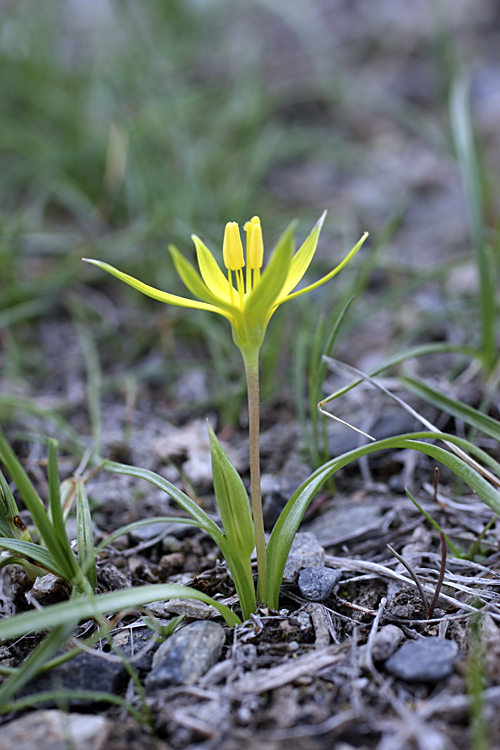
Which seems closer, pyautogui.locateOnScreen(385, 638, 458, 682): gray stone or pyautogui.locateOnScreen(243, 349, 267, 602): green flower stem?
pyautogui.locateOnScreen(385, 638, 458, 682): gray stone

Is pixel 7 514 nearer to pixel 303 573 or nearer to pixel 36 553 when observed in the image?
pixel 36 553

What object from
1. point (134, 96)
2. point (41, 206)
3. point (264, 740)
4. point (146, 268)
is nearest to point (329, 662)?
point (264, 740)

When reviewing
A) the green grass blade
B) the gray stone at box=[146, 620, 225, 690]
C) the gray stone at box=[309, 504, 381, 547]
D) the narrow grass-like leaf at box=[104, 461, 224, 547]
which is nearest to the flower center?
the narrow grass-like leaf at box=[104, 461, 224, 547]

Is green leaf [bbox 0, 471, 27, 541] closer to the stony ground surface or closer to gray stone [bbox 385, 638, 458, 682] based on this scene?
the stony ground surface

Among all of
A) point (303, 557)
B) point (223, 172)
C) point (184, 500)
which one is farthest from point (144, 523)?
A: point (223, 172)

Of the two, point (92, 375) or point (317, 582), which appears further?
point (92, 375)

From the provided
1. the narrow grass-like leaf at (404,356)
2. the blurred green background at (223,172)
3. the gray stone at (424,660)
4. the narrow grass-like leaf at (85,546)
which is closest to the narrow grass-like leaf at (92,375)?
the blurred green background at (223,172)

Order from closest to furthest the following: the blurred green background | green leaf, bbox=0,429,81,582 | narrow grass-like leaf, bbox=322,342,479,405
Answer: green leaf, bbox=0,429,81,582, narrow grass-like leaf, bbox=322,342,479,405, the blurred green background
